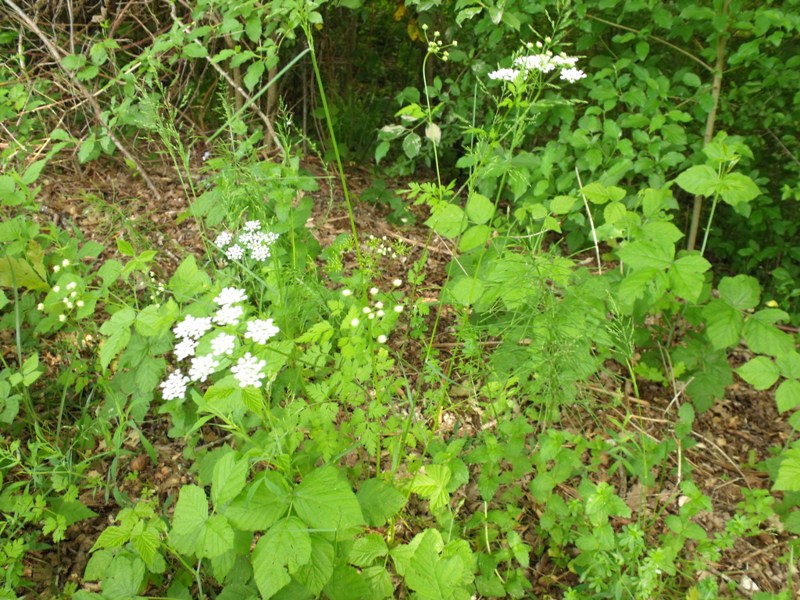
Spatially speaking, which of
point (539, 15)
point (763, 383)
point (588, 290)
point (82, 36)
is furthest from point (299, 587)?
point (82, 36)

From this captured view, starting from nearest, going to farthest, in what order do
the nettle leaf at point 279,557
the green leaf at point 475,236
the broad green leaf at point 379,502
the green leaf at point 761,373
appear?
the nettle leaf at point 279,557, the broad green leaf at point 379,502, the green leaf at point 475,236, the green leaf at point 761,373

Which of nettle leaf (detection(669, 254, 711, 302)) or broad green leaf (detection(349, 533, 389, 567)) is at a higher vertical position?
nettle leaf (detection(669, 254, 711, 302))

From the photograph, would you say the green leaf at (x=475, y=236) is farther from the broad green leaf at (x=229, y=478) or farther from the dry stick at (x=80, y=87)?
the dry stick at (x=80, y=87)

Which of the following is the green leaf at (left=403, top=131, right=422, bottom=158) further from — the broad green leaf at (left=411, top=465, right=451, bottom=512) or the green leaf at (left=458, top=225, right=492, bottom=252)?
the broad green leaf at (left=411, top=465, right=451, bottom=512)

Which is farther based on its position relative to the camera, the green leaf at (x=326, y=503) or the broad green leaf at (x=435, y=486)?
the broad green leaf at (x=435, y=486)

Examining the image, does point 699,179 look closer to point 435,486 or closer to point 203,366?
point 435,486

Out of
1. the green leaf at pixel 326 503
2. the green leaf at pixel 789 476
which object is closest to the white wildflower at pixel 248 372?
the green leaf at pixel 326 503

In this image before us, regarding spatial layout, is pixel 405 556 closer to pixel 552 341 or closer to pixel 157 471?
pixel 552 341

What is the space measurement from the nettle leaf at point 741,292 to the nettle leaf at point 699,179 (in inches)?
12.5

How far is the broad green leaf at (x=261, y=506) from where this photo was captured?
1.18 metres

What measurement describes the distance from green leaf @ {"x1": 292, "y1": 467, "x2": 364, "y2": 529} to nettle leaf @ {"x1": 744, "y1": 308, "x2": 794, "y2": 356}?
142 centimetres

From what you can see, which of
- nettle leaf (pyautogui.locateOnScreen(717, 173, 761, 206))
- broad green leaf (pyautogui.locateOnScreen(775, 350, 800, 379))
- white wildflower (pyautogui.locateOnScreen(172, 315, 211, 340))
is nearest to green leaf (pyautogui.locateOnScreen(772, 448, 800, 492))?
broad green leaf (pyautogui.locateOnScreen(775, 350, 800, 379))

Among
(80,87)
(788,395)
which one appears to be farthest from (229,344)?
(80,87)

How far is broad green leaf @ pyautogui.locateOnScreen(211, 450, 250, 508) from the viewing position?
1192 mm
